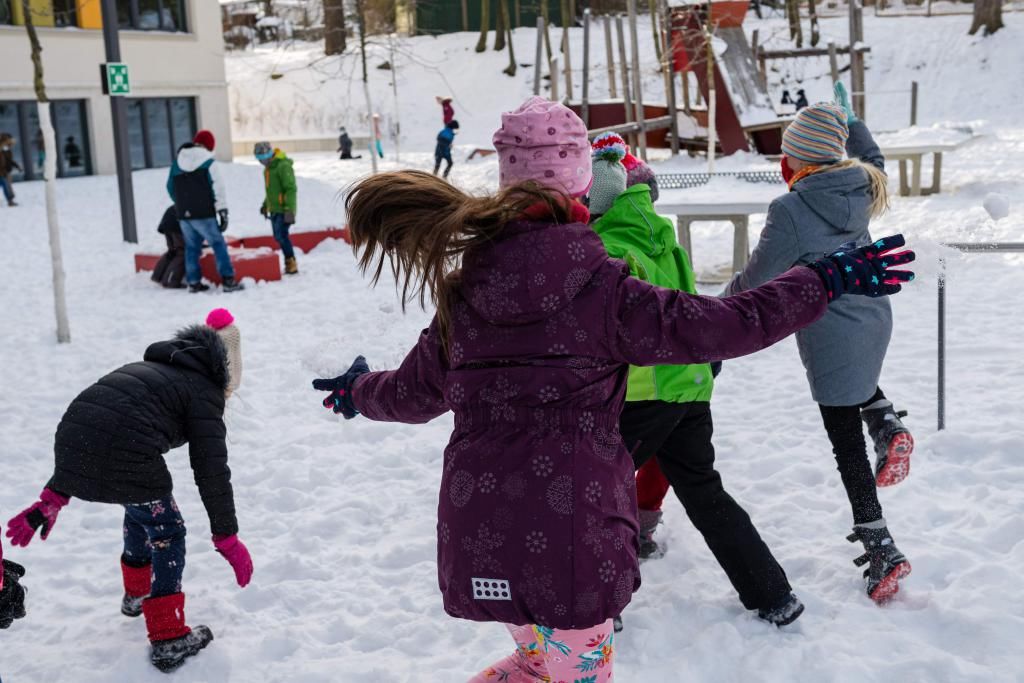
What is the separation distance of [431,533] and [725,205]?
4.46 meters

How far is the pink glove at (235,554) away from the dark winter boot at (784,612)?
5.73 feet

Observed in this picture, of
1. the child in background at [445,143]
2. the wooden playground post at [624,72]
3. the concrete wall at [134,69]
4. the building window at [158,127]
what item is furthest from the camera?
the building window at [158,127]

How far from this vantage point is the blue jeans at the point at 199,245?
10.0m

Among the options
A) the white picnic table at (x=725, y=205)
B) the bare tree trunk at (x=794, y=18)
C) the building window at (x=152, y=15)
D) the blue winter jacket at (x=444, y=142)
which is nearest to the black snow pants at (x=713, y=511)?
the white picnic table at (x=725, y=205)

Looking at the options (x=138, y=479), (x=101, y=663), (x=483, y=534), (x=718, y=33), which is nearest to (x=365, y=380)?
(x=483, y=534)

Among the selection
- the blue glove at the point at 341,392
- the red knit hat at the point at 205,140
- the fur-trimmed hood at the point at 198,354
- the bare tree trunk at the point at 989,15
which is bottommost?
the fur-trimmed hood at the point at 198,354

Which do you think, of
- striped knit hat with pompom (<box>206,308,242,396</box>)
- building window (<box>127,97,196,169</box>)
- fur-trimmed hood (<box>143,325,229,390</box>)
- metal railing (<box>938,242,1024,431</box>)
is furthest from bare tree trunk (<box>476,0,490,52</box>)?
fur-trimmed hood (<box>143,325,229,390</box>)

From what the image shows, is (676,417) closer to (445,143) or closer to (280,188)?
(280,188)

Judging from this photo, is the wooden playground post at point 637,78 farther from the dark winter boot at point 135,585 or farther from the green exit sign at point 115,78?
the dark winter boot at point 135,585

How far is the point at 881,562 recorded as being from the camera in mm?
3586

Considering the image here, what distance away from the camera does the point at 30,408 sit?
643 centimetres

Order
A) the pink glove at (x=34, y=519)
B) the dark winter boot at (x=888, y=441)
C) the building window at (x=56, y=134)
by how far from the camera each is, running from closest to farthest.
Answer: the pink glove at (x=34, y=519) → the dark winter boot at (x=888, y=441) → the building window at (x=56, y=134)

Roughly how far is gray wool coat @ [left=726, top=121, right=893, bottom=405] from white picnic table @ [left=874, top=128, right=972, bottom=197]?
9515mm

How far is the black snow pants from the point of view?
3377mm
